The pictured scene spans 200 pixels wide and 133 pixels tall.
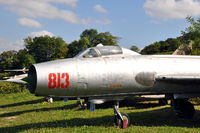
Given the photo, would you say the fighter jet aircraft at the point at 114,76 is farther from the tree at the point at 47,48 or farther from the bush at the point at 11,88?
the tree at the point at 47,48

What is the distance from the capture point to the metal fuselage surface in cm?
655

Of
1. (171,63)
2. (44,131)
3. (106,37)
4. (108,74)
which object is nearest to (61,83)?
(108,74)

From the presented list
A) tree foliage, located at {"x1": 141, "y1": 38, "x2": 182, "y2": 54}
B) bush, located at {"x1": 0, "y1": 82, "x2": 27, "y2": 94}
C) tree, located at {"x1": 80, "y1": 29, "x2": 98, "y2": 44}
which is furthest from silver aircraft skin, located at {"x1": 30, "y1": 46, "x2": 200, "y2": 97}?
tree, located at {"x1": 80, "y1": 29, "x2": 98, "y2": 44}

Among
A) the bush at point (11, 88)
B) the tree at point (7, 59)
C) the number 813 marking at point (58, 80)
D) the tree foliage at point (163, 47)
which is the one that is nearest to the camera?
the number 813 marking at point (58, 80)

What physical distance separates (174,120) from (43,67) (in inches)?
238

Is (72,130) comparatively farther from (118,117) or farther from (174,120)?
(174,120)

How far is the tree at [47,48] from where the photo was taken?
10306cm

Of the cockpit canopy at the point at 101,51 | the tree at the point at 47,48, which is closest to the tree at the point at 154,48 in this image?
the tree at the point at 47,48

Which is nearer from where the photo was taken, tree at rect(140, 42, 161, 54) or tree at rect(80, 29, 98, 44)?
tree at rect(140, 42, 161, 54)

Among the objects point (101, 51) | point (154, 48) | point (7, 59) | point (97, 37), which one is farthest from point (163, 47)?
point (101, 51)

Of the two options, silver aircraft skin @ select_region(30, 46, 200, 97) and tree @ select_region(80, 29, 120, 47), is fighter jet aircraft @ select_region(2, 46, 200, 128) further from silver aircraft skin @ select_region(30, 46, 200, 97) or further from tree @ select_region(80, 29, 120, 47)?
tree @ select_region(80, 29, 120, 47)

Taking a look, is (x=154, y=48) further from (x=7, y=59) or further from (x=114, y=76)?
(x=114, y=76)

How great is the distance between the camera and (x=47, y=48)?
4107 inches

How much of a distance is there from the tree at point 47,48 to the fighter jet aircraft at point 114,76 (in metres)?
95.2
